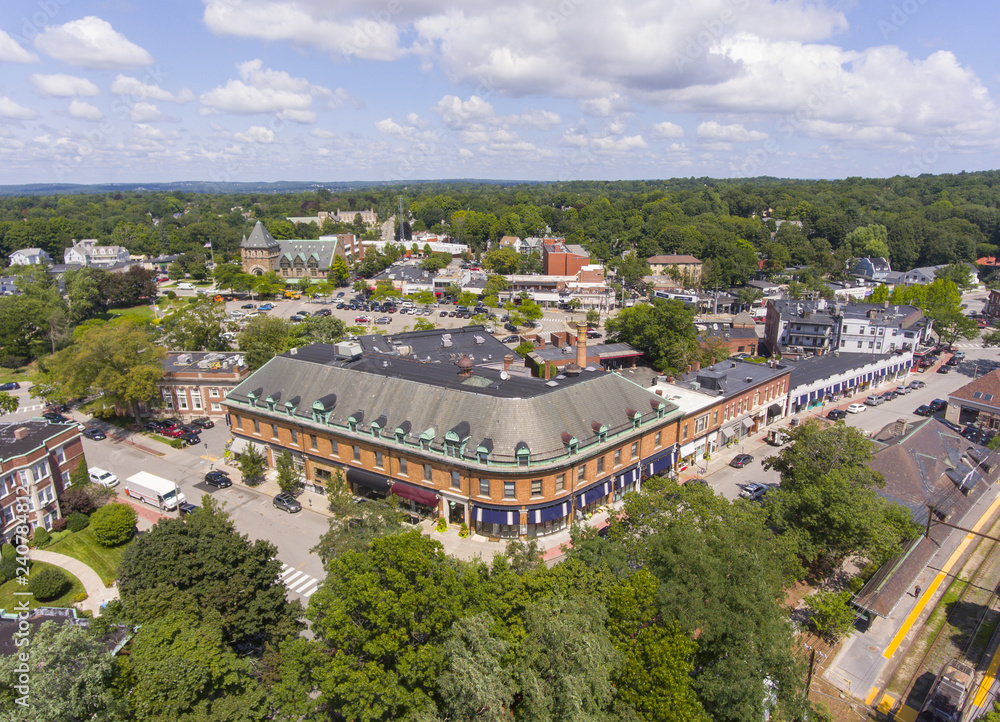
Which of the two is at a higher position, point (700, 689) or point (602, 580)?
point (602, 580)

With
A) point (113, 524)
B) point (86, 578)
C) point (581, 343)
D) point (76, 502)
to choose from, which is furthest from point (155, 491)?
point (581, 343)

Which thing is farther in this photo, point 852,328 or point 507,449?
point 852,328

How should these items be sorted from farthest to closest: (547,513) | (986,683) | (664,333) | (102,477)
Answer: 1. (664,333)
2. (102,477)
3. (547,513)
4. (986,683)

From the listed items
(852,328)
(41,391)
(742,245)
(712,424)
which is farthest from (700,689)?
(742,245)

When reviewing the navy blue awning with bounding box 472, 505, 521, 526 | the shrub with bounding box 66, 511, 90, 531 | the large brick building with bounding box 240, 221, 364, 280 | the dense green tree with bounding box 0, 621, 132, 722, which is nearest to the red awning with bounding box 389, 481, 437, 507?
the navy blue awning with bounding box 472, 505, 521, 526

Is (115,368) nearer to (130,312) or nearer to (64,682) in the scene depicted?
(64,682)

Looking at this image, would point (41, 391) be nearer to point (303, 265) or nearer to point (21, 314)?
point (21, 314)

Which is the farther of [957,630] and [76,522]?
[76,522]

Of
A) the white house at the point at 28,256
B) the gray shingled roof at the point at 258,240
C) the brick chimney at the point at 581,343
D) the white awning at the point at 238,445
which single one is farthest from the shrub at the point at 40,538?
the white house at the point at 28,256
